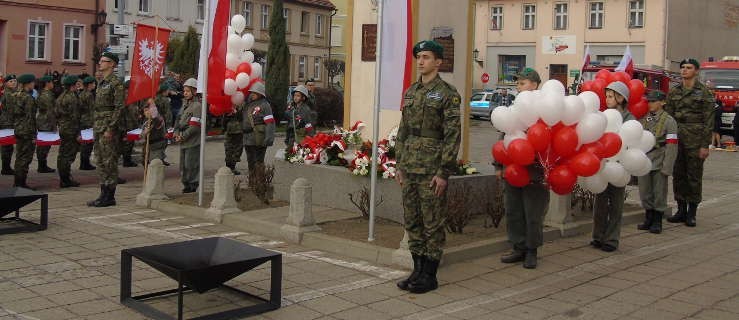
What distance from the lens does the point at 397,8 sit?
28.5ft

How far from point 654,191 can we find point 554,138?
3.44 meters

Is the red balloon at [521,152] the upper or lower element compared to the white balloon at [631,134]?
lower

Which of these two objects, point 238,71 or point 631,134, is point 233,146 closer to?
point 238,71

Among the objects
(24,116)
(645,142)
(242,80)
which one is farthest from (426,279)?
(24,116)

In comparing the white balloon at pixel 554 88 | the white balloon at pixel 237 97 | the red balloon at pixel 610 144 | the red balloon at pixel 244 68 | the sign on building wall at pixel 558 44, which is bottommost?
the red balloon at pixel 610 144

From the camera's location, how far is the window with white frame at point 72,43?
4212 centimetres

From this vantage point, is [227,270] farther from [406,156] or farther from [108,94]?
[108,94]

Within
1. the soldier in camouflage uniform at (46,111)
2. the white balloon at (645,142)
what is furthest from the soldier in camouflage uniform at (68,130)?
the white balloon at (645,142)

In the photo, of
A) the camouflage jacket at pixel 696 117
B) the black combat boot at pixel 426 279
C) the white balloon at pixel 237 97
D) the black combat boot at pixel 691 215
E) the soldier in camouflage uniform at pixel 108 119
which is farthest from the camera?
the white balloon at pixel 237 97


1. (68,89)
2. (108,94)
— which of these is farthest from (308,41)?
(108,94)

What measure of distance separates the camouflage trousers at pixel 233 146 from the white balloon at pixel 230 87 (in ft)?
3.54

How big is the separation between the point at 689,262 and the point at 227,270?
5188 millimetres

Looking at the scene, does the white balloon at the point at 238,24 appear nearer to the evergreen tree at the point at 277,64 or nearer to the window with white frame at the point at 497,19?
the evergreen tree at the point at 277,64

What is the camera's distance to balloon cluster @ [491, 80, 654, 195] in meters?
7.62
